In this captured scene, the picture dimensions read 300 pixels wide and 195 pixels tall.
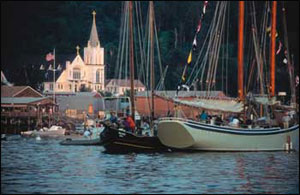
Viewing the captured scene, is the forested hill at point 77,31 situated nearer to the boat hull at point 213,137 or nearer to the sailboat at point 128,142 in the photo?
the sailboat at point 128,142

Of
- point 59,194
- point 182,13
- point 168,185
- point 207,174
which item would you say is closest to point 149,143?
point 207,174

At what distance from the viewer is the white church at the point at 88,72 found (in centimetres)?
16788

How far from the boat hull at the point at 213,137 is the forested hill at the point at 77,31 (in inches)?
2622

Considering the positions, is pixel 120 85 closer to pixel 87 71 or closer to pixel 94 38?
pixel 94 38

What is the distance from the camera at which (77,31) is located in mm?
185875

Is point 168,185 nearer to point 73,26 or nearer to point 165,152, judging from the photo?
point 165,152

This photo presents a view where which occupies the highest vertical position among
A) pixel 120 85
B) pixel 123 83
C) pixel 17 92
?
pixel 123 83

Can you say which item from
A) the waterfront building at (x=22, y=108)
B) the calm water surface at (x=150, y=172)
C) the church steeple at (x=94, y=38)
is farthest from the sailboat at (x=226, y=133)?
the church steeple at (x=94, y=38)

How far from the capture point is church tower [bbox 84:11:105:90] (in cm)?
17162

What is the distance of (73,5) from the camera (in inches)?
7500

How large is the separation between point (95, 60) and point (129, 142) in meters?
122


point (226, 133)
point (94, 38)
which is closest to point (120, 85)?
point (94, 38)

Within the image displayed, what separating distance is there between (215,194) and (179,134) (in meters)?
21.9

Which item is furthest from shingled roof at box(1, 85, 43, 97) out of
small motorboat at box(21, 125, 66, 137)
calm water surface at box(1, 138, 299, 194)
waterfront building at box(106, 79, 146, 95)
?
calm water surface at box(1, 138, 299, 194)
